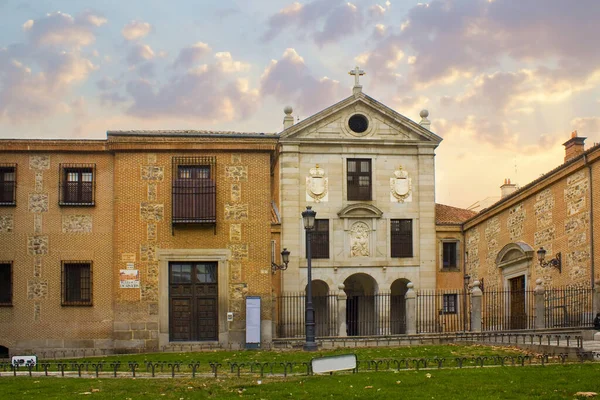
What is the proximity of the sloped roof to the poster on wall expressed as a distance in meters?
19.6

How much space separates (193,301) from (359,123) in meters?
17.1

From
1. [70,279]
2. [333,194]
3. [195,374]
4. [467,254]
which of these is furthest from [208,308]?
[467,254]

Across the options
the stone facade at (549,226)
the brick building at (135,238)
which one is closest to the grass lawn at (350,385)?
the brick building at (135,238)

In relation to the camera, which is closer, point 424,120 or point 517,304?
point 517,304

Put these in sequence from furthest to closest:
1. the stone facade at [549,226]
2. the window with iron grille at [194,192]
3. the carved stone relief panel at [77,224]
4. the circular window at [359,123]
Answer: the circular window at [359,123] → the stone facade at [549,226] → the carved stone relief panel at [77,224] → the window with iron grille at [194,192]

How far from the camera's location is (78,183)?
104 feet

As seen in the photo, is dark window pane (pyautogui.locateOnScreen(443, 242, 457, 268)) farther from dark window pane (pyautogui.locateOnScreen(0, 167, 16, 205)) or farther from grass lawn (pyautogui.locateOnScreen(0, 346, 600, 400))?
grass lawn (pyautogui.locateOnScreen(0, 346, 600, 400))

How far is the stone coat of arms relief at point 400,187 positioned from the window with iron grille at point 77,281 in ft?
59.6

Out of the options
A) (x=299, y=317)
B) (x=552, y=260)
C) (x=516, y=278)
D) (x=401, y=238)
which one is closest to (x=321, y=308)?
(x=299, y=317)

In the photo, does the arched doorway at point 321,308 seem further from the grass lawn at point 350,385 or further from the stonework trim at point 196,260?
the grass lawn at point 350,385

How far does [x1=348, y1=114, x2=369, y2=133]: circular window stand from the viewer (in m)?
45.8

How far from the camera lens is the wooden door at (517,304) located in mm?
37612

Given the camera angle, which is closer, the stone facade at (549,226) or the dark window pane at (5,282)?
the dark window pane at (5,282)

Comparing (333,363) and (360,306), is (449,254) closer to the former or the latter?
(360,306)
